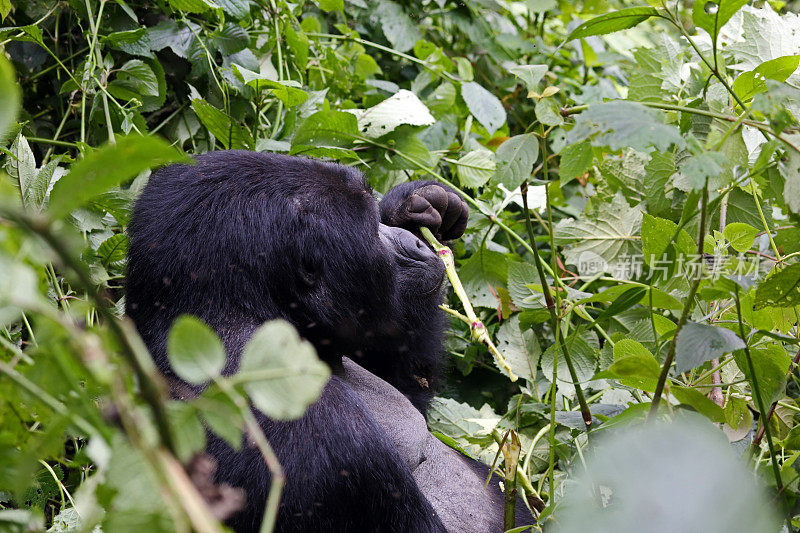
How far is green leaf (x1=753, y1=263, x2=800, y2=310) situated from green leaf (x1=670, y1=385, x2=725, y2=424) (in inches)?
7.0

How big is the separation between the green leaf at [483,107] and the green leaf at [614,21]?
1.30 meters

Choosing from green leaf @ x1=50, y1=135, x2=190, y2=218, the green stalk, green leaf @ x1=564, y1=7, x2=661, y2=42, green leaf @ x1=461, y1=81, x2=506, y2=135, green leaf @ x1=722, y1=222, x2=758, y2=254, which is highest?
green leaf @ x1=564, y1=7, x2=661, y2=42

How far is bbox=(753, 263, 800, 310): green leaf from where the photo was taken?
1.08m

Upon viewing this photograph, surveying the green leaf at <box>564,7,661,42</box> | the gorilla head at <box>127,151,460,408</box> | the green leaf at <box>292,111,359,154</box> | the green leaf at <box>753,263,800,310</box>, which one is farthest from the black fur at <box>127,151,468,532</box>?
the green leaf at <box>753,263,800,310</box>

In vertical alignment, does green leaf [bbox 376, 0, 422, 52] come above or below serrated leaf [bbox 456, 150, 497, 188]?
above

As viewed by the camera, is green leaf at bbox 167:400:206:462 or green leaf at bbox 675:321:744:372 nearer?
green leaf at bbox 167:400:206:462

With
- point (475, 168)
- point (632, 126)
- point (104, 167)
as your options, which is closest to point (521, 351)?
point (475, 168)

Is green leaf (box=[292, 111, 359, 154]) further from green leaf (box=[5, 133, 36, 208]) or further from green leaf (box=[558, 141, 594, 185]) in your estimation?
green leaf (box=[558, 141, 594, 185])

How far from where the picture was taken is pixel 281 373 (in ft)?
1.84

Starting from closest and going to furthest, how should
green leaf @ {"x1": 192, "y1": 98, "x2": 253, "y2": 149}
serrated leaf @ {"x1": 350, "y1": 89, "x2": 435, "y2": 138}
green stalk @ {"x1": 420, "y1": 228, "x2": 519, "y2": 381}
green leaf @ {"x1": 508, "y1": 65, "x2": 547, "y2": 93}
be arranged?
green leaf @ {"x1": 508, "y1": 65, "x2": 547, "y2": 93}, green stalk @ {"x1": 420, "y1": 228, "x2": 519, "y2": 381}, green leaf @ {"x1": 192, "y1": 98, "x2": 253, "y2": 149}, serrated leaf @ {"x1": 350, "y1": 89, "x2": 435, "y2": 138}

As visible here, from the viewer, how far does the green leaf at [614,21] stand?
118 cm

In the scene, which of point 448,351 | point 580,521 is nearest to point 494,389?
point 448,351

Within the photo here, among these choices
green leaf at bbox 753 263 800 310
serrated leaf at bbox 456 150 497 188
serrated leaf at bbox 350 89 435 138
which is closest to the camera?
green leaf at bbox 753 263 800 310

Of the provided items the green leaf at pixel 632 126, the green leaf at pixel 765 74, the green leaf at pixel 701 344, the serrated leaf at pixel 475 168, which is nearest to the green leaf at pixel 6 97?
the green leaf at pixel 632 126
